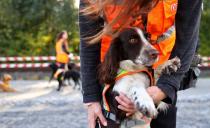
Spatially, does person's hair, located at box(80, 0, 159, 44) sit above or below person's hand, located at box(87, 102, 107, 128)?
above

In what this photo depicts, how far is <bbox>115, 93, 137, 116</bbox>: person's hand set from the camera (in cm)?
217

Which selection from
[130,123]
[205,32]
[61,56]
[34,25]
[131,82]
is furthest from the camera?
[34,25]

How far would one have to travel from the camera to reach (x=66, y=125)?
846 cm

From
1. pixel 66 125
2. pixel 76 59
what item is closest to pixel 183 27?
pixel 66 125

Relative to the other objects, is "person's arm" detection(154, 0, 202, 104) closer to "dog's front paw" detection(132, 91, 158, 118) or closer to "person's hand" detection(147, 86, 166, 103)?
"person's hand" detection(147, 86, 166, 103)

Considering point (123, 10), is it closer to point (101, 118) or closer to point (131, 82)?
point (131, 82)

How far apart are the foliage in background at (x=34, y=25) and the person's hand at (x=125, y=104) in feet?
67.4

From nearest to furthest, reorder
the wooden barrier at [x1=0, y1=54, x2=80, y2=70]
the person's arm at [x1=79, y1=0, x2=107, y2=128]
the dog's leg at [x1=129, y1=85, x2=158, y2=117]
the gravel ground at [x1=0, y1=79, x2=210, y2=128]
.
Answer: the dog's leg at [x1=129, y1=85, x2=158, y2=117]
the person's arm at [x1=79, y1=0, x2=107, y2=128]
the gravel ground at [x1=0, y1=79, x2=210, y2=128]
the wooden barrier at [x1=0, y1=54, x2=80, y2=70]

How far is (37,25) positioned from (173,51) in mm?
22119

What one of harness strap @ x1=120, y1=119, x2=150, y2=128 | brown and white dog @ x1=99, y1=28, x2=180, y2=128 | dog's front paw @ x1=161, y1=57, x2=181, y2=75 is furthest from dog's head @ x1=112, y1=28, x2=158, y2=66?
harness strap @ x1=120, y1=119, x2=150, y2=128

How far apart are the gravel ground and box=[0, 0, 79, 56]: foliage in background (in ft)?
32.0

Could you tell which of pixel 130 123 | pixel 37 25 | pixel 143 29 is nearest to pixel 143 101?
pixel 130 123

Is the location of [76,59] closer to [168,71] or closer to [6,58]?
[6,58]

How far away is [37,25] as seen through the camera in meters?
24.0
